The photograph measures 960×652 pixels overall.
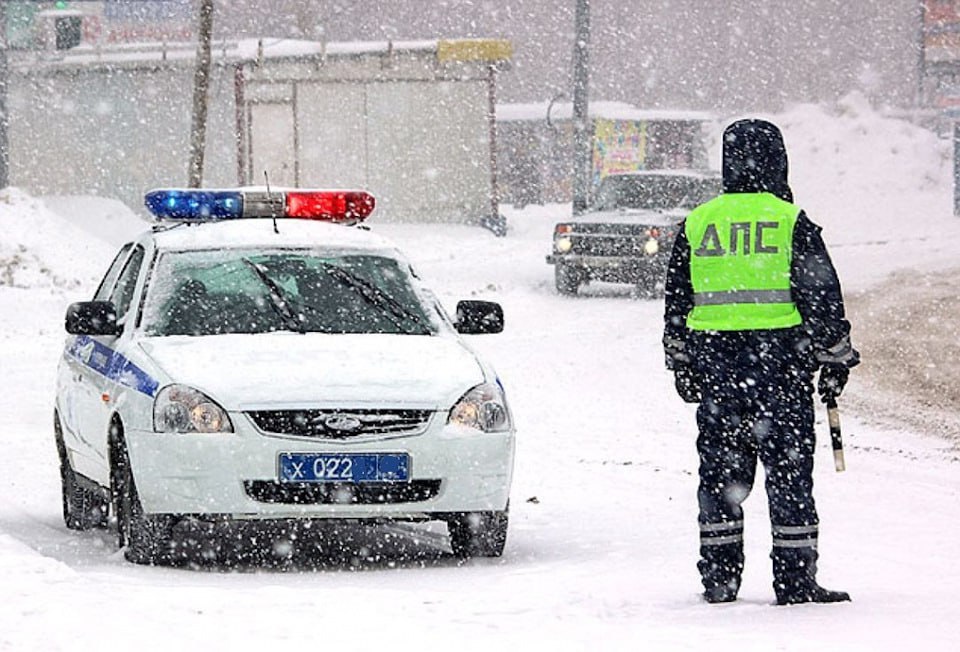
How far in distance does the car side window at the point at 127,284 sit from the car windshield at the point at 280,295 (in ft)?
1.48

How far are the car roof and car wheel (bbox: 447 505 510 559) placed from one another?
1607mm

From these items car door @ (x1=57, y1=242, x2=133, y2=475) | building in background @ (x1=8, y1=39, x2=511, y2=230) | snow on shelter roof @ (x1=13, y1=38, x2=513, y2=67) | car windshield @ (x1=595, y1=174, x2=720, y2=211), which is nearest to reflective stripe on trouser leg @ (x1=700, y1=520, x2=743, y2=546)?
car door @ (x1=57, y1=242, x2=133, y2=475)

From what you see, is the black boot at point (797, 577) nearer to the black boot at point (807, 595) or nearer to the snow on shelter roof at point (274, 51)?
the black boot at point (807, 595)

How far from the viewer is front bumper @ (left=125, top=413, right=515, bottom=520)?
26.6 feet

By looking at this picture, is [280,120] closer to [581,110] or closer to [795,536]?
[581,110]

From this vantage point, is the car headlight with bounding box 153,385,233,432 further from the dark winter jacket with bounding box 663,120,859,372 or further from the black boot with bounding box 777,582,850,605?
the black boot with bounding box 777,582,850,605

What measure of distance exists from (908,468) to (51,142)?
114 feet

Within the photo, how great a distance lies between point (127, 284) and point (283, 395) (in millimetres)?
2173

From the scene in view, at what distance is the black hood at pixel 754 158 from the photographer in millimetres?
6930

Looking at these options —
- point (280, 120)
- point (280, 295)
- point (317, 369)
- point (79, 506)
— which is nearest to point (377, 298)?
point (280, 295)

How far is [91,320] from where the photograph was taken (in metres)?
9.17

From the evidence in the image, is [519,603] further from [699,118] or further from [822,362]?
[699,118]

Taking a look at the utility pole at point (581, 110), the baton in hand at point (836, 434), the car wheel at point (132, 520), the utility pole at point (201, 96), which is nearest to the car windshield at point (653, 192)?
the utility pole at point (581, 110)

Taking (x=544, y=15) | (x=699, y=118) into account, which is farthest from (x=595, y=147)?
(x=544, y=15)
